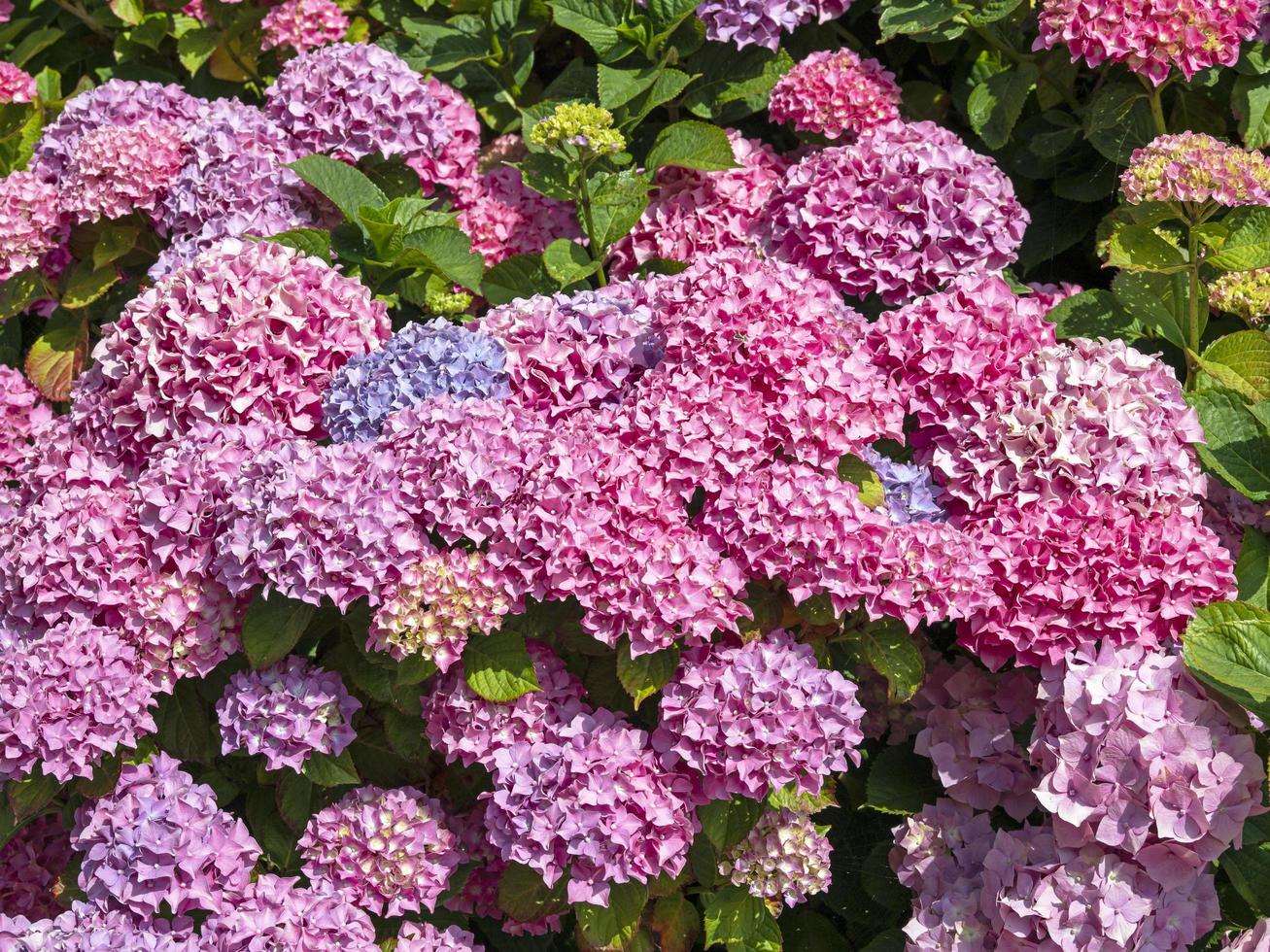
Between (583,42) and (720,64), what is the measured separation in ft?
2.25

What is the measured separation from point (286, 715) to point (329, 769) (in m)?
0.14

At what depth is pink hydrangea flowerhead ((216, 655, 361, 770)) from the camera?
96.7 inches

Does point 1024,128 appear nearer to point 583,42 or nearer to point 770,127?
point 770,127

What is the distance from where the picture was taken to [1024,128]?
362 centimetres

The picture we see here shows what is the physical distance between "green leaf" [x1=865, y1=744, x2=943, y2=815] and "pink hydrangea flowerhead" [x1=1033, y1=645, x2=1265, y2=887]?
1.55 feet

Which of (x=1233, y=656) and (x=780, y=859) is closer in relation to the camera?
(x=1233, y=656)

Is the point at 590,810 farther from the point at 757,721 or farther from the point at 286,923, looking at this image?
the point at 286,923

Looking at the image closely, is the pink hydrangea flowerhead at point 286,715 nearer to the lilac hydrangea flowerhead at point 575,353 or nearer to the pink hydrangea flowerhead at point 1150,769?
the lilac hydrangea flowerhead at point 575,353

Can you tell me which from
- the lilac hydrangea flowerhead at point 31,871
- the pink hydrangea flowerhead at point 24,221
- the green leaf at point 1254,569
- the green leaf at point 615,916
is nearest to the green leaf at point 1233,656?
the green leaf at point 1254,569

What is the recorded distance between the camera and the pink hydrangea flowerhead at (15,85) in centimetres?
386

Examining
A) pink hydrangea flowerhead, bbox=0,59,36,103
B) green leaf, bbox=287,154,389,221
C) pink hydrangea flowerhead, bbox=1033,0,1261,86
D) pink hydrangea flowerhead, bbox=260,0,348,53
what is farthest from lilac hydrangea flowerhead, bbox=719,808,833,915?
pink hydrangea flowerhead, bbox=0,59,36,103

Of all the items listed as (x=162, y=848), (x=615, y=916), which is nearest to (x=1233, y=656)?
(x=615, y=916)

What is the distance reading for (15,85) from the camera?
3861 millimetres

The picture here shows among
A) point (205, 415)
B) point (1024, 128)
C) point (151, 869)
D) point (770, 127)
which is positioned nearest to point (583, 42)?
point (770, 127)
